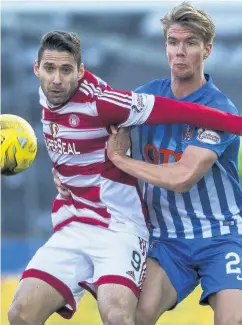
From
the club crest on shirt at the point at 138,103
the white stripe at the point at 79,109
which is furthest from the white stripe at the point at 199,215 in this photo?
the white stripe at the point at 79,109

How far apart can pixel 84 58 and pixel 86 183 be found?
6.39 metres

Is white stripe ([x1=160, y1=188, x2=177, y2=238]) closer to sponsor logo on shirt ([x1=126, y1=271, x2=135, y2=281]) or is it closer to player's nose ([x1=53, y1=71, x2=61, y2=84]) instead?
sponsor logo on shirt ([x1=126, y1=271, x2=135, y2=281])

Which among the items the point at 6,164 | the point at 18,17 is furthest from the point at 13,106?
the point at 6,164

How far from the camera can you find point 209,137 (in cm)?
562

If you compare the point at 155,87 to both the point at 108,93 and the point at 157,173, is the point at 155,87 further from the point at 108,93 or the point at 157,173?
the point at 157,173

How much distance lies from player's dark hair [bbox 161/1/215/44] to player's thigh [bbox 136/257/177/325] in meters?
1.30

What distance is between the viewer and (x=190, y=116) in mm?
5562

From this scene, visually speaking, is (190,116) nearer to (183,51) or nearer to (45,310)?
(183,51)

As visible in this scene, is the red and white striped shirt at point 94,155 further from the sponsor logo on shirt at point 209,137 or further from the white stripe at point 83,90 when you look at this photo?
the sponsor logo on shirt at point 209,137

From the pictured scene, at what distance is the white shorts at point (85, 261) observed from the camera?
5449mm

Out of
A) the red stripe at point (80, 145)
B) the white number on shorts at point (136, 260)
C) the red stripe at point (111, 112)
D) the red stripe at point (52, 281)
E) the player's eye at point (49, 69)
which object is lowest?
the red stripe at point (52, 281)

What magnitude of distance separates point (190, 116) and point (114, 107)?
419 millimetres

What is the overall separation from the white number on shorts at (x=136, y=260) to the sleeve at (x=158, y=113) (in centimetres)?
70

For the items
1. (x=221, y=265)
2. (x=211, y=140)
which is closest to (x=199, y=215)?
(x=221, y=265)
